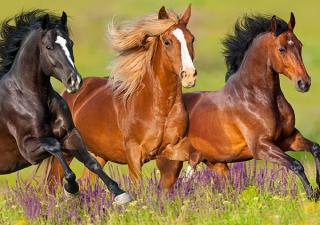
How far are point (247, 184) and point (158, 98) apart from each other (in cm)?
136

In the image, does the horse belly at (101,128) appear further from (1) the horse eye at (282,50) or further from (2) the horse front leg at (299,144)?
(1) the horse eye at (282,50)

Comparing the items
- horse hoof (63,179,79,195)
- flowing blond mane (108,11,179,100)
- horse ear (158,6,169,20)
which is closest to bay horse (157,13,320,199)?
flowing blond mane (108,11,179,100)

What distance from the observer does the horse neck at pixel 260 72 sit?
1073 cm

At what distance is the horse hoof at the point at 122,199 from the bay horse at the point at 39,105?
0.07m

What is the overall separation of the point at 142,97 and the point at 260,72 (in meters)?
1.18

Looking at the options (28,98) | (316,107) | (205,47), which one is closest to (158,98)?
(28,98)

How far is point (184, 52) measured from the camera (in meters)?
9.87

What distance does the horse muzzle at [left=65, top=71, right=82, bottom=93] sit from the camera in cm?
870

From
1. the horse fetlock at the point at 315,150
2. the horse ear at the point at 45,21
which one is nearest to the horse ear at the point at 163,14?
the horse ear at the point at 45,21

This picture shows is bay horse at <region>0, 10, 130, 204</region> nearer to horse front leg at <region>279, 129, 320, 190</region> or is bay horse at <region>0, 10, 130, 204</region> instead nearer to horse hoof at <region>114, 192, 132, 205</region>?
horse hoof at <region>114, 192, 132, 205</region>

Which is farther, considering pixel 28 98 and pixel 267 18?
pixel 267 18

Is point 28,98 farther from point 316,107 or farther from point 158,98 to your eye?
point 316,107

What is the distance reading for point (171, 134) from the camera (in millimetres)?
10422

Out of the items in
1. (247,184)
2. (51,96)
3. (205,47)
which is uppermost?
(51,96)
